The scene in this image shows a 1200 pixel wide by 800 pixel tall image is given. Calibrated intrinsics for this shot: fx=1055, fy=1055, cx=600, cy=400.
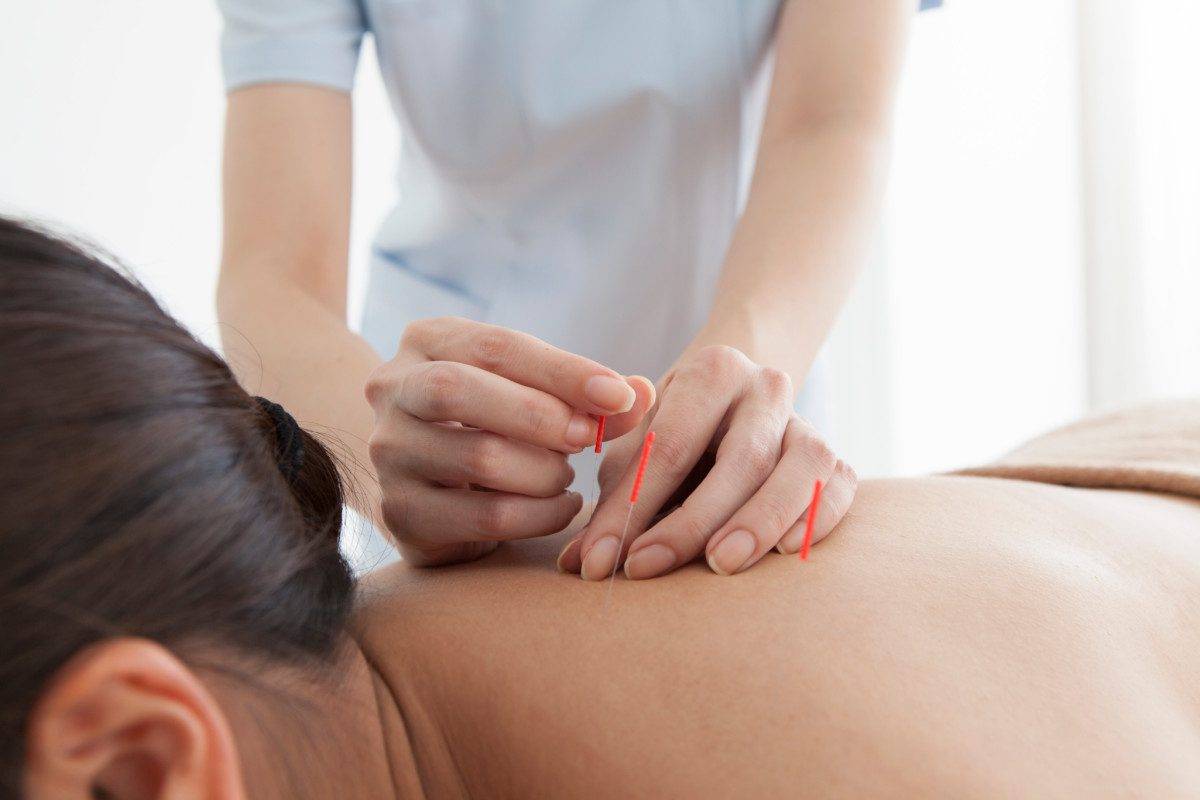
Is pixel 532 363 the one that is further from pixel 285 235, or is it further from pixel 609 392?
pixel 285 235

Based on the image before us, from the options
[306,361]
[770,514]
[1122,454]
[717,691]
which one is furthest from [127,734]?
[1122,454]

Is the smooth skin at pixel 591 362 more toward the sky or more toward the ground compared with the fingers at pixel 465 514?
more toward the sky

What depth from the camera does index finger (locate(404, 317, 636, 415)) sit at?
86 centimetres

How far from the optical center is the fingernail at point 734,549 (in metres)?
0.88

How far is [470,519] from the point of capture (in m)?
0.91

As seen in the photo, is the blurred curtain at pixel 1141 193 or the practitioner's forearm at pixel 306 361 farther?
the blurred curtain at pixel 1141 193

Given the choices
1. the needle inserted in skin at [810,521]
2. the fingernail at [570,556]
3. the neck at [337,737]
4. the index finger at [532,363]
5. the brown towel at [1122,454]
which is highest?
the index finger at [532,363]

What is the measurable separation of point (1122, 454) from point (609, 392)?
2.75ft

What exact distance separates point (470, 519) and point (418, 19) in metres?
0.87

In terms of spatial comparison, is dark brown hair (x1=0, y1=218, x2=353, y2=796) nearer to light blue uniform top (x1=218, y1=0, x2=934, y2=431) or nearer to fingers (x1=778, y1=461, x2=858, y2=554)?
fingers (x1=778, y1=461, x2=858, y2=554)

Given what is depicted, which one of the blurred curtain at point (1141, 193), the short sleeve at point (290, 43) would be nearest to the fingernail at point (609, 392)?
the short sleeve at point (290, 43)

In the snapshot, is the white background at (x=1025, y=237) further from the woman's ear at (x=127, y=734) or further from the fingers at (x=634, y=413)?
the woman's ear at (x=127, y=734)

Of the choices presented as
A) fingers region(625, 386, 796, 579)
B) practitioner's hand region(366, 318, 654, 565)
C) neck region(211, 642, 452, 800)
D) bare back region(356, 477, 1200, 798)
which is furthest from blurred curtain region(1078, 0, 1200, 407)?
neck region(211, 642, 452, 800)

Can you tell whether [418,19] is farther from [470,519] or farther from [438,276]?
[470,519]
